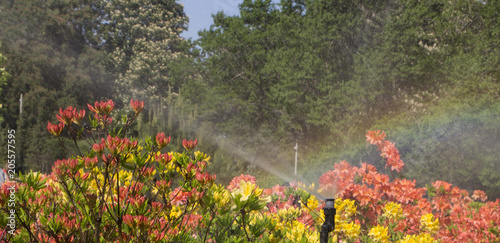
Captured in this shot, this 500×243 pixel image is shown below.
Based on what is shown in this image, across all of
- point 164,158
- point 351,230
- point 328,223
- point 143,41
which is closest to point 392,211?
point 351,230

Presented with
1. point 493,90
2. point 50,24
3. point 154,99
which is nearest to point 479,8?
point 493,90

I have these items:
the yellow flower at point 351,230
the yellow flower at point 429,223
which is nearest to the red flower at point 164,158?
the yellow flower at point 351,230

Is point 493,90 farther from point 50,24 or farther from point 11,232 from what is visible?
point 50,24

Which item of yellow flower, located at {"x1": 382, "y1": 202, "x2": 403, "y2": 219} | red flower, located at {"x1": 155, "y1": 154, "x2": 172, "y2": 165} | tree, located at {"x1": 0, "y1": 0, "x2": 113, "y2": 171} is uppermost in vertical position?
tree, located at {"x1": 0, "y1": 0, "x2": 113, "y2": 171}

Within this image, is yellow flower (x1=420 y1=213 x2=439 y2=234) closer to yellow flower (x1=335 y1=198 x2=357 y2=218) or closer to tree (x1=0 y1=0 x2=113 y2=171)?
yellow flower (x1=335 y1=198 x2=357 y2=218)

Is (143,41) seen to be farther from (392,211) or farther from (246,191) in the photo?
(246,191)

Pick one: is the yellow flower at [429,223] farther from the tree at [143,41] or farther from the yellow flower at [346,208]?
the tree at [143,41]

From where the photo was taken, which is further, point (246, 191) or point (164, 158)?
point (164, 158)

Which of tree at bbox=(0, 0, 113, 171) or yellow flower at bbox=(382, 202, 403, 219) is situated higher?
tree at bbox=(0, 0, 113, 171)

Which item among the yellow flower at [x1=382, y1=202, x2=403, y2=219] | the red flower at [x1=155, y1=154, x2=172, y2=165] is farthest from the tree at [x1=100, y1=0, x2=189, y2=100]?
the red flower at [x1=155, y1=154, x2=172, y2=165]

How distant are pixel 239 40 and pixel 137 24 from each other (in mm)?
10649

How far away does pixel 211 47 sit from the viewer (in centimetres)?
1661

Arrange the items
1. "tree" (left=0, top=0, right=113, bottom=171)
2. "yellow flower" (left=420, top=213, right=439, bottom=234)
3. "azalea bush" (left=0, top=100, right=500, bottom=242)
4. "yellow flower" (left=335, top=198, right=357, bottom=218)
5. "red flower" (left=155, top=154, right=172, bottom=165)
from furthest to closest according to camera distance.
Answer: "tree" (left=0, top=0, right=113, bottom=171) < "yellow flower" (left=420, top=213, right=439, bottom=234) < "yellow flower" (left=335, top=198, right=357, bottom=218) < "red flower" (left=155, top=154, right=172, bottom=165) < "azalea bush" (left=0, top=100, right=500, bottom=242)

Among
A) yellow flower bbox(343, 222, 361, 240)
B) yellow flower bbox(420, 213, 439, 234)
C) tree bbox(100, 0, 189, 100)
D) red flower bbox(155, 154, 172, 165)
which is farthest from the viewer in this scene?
tree bbox(100, 0, 189, 100)
